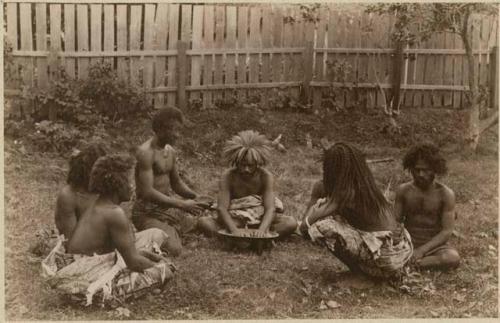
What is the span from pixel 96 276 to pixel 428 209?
7.49ft

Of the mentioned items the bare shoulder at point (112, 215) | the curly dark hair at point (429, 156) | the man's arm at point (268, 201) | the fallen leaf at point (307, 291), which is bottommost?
the fallen leaf at point (307, 291)

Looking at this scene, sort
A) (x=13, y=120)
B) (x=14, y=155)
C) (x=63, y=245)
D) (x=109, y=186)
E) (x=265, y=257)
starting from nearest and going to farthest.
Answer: (x=109, y=186) → (x=63, y=245) → (x=265, y=257) → (x=14, y=155) → (x=13, y=120)

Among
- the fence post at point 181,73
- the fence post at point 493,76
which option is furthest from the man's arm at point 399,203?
the fence post at point 181,73

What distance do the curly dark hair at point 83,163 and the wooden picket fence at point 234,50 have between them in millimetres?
3248

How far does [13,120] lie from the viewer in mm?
6809

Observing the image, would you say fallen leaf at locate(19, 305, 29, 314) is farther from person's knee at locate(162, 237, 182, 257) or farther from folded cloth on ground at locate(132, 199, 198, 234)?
folded cloth on ground at locate(132, 199, 198, 234)

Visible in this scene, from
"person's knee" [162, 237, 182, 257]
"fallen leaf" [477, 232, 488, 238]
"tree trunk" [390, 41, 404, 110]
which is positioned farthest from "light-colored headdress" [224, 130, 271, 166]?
"tree trunk" [390, 41, 404, 110]

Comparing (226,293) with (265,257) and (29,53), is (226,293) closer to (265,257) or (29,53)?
(265,257)

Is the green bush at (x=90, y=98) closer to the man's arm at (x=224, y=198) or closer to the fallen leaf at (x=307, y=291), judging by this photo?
the man's arm at (x=224, y=198)

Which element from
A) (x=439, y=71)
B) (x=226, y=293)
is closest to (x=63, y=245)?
(x=226, y=293)

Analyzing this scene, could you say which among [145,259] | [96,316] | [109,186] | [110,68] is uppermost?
[110,68]

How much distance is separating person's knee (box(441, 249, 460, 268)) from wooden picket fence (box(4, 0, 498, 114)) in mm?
3330

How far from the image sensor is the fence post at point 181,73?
7.88 m

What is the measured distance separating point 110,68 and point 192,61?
1.12 m
